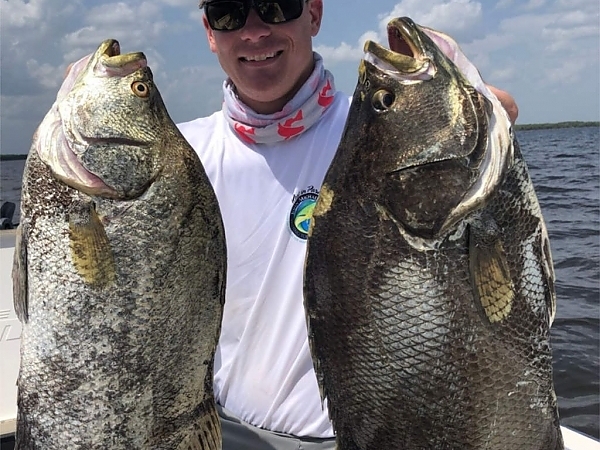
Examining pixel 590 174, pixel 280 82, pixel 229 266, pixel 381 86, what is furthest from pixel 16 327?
pixel 590 174

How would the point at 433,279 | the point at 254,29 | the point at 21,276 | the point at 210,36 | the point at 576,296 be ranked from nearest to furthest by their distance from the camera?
the point at 433,279
the point at 21,276
the point at 254,29
the point at 210,36
the point at 576,296

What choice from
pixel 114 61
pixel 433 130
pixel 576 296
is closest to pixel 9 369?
pixel 114 61

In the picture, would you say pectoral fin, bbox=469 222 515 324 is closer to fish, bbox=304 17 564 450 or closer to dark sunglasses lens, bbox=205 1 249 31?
fish, bbox=304 17 564 450

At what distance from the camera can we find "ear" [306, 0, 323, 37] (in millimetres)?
3602

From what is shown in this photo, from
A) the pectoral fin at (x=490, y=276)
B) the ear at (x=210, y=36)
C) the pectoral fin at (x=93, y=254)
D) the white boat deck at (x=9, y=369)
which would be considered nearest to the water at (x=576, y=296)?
the white boat deck at (x=9, y=369)

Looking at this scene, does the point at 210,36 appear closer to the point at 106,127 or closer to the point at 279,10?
the point at 279,10

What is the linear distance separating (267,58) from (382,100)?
1227 millimetres

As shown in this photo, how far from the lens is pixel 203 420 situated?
2.48 m

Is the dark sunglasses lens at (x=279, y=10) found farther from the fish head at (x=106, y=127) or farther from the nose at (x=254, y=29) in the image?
the fish head at (x=106, y=127)

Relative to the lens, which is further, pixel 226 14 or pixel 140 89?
pixel 226 14

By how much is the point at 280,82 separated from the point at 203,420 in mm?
1777

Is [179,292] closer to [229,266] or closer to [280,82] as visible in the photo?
[229,266]

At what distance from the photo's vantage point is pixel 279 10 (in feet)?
10.2

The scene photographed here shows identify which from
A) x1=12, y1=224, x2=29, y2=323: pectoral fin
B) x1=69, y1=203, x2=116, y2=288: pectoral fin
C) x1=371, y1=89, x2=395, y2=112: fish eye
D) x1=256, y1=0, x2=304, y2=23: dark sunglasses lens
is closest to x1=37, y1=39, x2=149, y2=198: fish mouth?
x1=69, y1=203, x2=116, y2=288: pectoral fin
